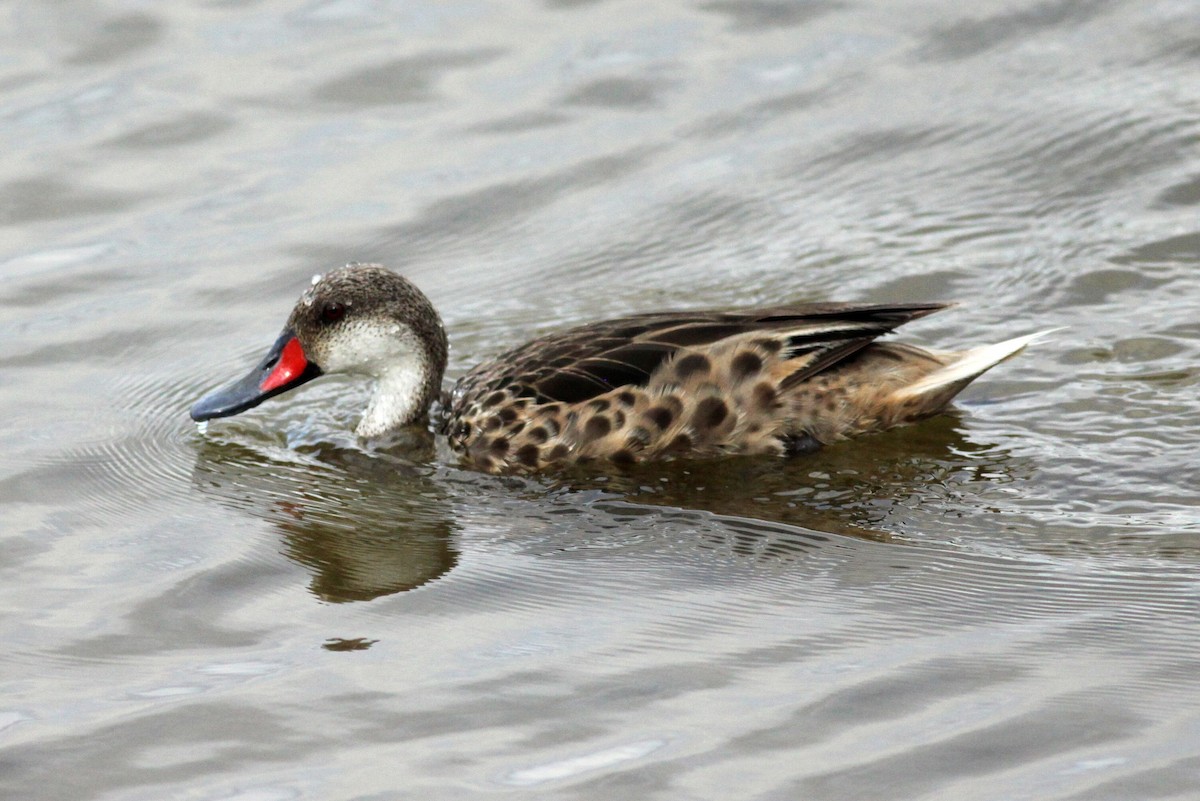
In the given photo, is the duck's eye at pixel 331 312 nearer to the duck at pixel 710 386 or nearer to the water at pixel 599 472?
the water at pixel 599 472

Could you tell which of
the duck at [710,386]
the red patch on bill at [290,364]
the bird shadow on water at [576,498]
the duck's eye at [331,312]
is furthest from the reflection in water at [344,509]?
the duck's eye at [331,312]

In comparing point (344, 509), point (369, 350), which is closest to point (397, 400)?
point (369, 350)

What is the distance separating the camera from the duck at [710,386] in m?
7.59

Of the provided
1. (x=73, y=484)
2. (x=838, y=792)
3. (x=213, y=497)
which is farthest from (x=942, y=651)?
(x=73, y=484)

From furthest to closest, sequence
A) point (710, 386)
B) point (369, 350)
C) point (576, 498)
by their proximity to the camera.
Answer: point (369, 350)
point (710, 386)
point (576, 498)

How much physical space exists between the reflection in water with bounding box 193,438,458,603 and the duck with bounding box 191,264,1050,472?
46 cm

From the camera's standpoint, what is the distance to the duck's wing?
759cm

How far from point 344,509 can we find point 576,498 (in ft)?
3.20

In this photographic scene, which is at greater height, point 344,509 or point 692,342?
point 692,342

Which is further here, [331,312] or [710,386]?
[331,312]

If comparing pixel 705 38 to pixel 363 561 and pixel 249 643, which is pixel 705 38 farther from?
pixel 249 643

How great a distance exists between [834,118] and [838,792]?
7047 mm

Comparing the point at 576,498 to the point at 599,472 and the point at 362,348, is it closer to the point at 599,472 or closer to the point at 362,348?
the point at 599,472

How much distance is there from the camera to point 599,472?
25.0 feet
